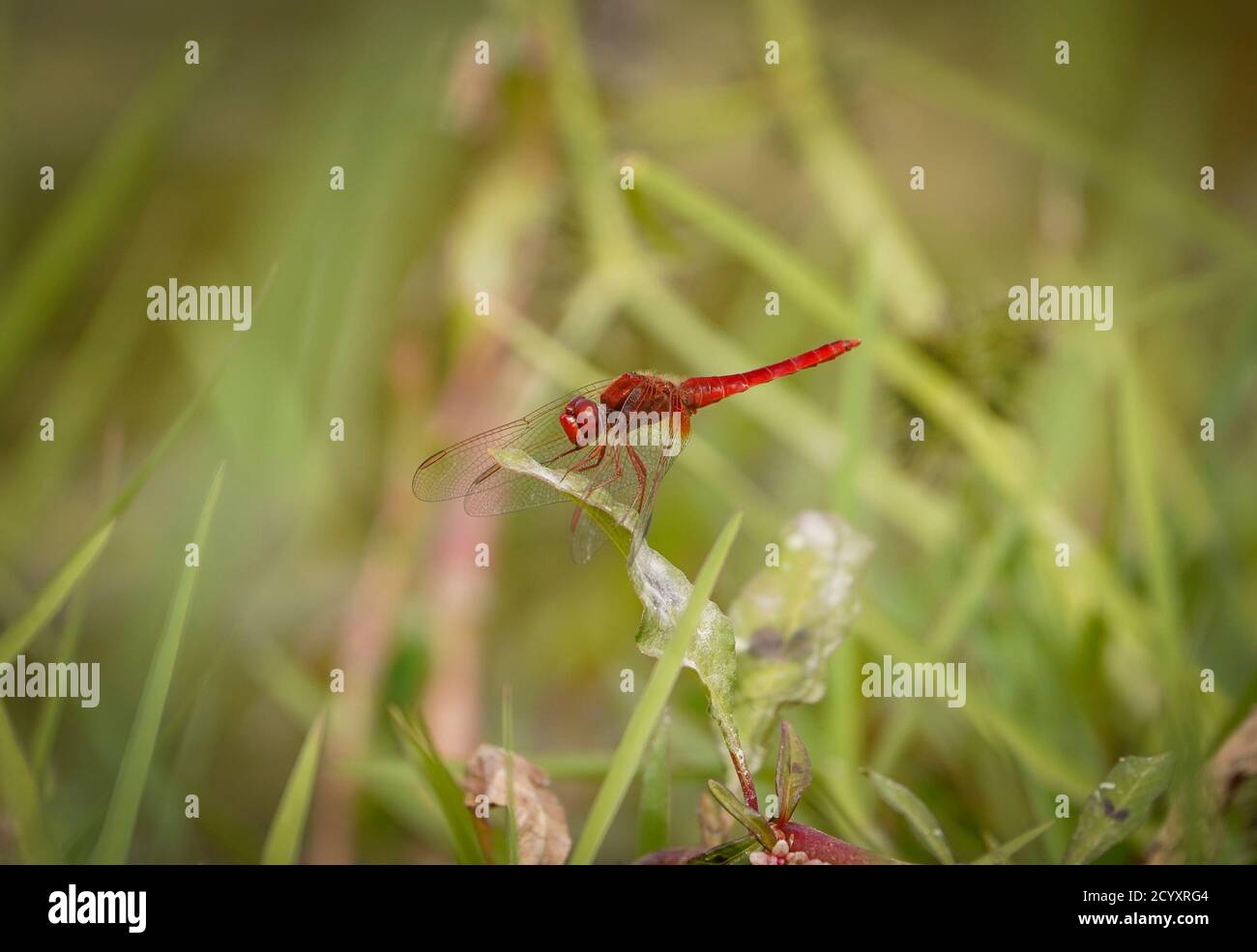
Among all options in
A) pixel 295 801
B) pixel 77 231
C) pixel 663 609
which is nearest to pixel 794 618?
pixel 663 609

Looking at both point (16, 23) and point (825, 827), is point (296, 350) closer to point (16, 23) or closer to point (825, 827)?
point (16, 23)

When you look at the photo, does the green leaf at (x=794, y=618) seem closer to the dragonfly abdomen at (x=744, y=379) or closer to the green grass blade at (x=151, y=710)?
the dragonfly abdomen at (x=744, y=379)

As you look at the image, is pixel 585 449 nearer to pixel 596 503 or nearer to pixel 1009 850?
pixel 596 503

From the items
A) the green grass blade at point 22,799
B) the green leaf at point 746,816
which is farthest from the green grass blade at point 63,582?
the green leaf at point 746,816

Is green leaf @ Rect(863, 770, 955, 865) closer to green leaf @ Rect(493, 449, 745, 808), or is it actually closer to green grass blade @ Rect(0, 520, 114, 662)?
green leaf @ Rect(493, 449, 745, 808)

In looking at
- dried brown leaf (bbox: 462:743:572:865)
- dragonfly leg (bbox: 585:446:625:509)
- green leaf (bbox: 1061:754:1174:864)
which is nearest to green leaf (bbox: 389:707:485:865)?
dried brown leaf (bbox: 462:743:572:865)
